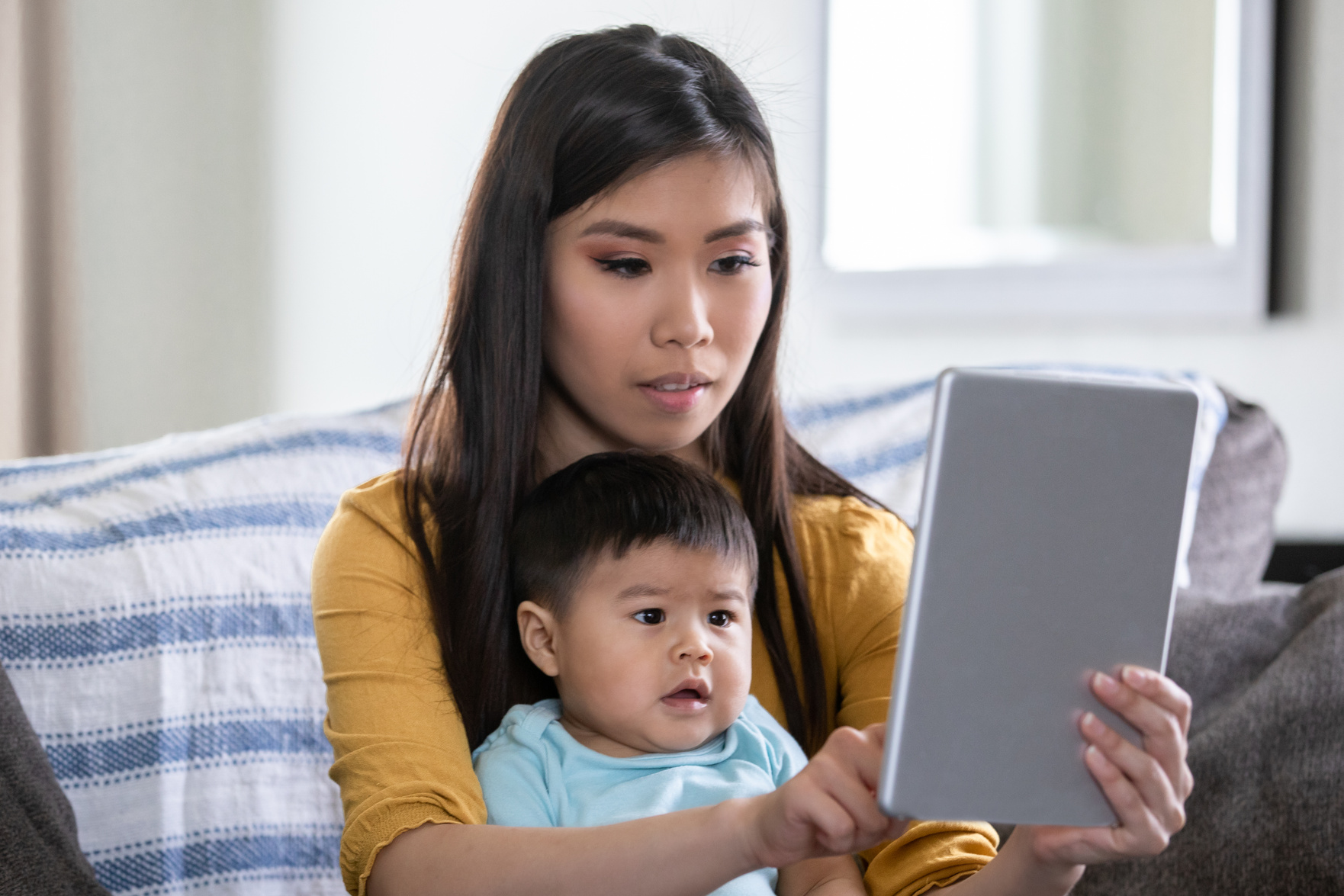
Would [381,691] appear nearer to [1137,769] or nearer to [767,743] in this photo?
[767,743]

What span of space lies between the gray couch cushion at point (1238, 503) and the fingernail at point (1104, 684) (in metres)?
1.13

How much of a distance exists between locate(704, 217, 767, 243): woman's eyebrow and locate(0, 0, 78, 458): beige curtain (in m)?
1.81

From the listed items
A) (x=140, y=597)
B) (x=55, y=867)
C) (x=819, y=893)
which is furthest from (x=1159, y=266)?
(x=55, y=867)

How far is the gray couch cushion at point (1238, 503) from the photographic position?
70.6 inches

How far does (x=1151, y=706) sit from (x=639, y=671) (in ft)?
1.18

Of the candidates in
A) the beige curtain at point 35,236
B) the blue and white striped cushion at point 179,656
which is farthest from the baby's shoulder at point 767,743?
the beige curtain at point 35,236

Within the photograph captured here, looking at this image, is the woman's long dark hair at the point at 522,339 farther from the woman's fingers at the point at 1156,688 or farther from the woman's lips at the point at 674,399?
the woman's fingers at the point at 1156,688

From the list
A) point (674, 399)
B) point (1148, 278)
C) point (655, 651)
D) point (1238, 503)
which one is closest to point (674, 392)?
point (674, 399)

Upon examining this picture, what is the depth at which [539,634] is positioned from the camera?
1000mm

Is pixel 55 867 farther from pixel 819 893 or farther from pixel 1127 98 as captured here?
pixel 1127 98

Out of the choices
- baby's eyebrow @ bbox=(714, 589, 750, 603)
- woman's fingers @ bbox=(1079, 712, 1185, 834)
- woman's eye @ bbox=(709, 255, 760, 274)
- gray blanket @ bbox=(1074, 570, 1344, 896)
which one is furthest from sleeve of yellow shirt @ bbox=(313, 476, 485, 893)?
gray blanket @ bbox=(1074, 570, 1344, 896)

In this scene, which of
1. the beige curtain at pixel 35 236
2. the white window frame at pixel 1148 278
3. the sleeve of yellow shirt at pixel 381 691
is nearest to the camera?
the sleeve of yellow shirt at pixel 381 691

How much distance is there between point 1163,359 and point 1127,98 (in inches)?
16.9

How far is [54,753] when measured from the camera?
4.10ft
